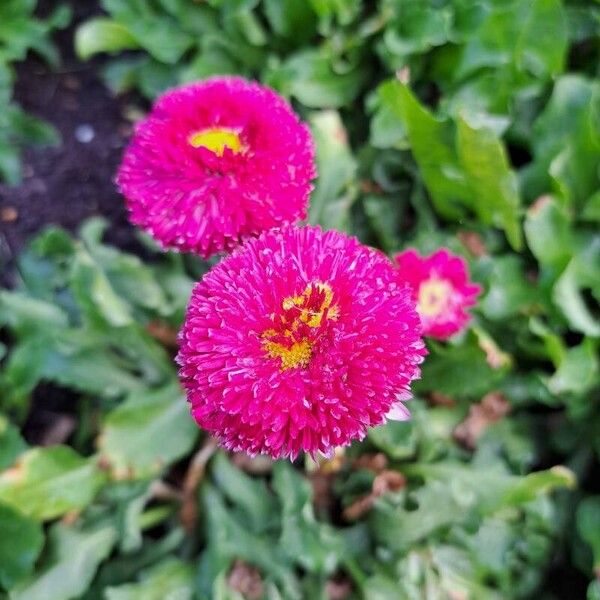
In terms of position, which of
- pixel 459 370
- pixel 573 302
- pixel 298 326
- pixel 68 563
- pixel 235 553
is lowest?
pixel 68 563

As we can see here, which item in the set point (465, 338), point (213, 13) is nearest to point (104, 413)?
point (465, 338)

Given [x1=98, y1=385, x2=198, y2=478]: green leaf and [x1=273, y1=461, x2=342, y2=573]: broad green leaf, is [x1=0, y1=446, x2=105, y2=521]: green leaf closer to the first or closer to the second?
[x1=98, y1=385, x2=198, y2=478]: green leaf

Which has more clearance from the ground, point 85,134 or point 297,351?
point 297,351

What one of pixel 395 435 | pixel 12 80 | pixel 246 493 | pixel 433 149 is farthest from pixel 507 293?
pixel 12 80

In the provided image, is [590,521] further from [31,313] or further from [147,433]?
[31,313]

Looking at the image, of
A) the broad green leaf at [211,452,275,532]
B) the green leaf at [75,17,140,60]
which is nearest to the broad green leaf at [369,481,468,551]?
the broad green leaf at [211,452,275,532]

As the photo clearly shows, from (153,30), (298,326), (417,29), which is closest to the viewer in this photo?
(298,326)

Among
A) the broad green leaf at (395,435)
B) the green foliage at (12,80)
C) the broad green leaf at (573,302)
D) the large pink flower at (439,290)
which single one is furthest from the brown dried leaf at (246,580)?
the green foliage at (12,80)
